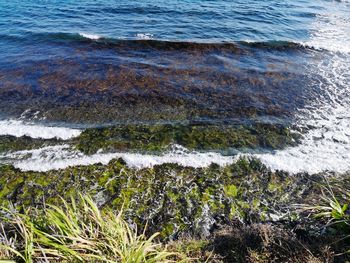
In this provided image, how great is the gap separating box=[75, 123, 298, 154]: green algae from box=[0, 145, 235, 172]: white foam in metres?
0.28

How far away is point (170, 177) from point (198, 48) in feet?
30.9

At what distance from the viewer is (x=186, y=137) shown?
840 centimetres

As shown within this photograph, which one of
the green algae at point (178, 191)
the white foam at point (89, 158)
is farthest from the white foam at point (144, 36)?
the green algae at point (178, 191)

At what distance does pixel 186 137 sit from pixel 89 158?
2590 millimetres

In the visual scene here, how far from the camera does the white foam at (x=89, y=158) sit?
24.2 ft

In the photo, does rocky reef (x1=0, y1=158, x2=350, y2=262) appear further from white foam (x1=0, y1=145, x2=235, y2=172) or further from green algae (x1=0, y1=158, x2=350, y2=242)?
white foam (x1=0, y1=145, x2=235, y2=172)

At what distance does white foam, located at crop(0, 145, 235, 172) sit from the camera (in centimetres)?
737

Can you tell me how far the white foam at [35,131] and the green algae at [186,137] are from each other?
1.35 ft

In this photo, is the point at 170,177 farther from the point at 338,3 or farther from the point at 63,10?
the point at 338,3

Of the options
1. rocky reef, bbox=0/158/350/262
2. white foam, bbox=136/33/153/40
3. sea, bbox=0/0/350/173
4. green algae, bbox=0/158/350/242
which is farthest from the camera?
white foam, bbox=136/33/153/40

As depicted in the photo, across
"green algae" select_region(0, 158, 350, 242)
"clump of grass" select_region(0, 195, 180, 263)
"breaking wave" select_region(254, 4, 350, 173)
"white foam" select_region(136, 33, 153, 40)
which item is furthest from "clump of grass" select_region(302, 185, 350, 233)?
"white foam" select_region(136, 33, 153, 40)

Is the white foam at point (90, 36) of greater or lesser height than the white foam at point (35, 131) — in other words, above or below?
above

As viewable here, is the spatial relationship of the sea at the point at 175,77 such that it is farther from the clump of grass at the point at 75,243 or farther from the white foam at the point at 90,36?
the clump of grass at the point at 75,243

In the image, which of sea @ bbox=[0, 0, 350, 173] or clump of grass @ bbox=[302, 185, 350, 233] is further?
sea @ bbox=[0, 0, 350, 173]
